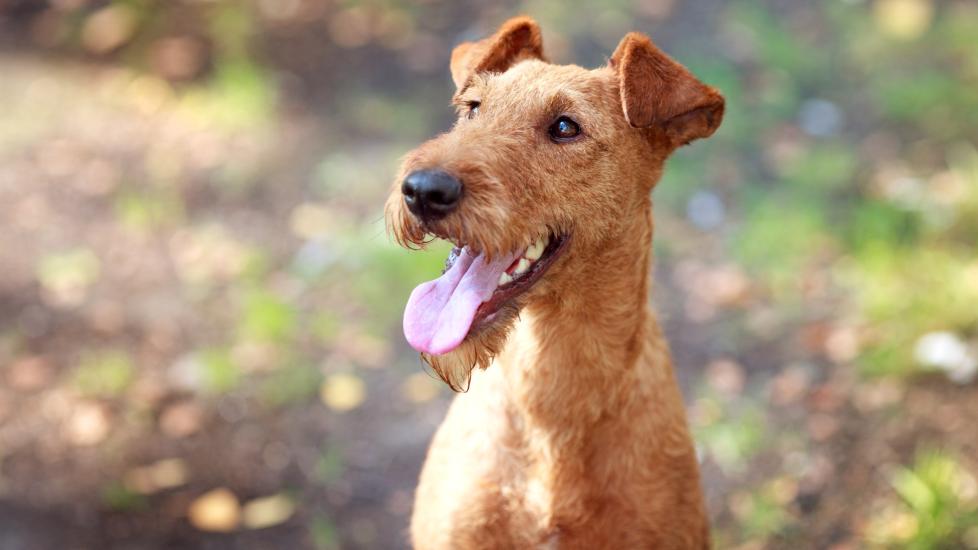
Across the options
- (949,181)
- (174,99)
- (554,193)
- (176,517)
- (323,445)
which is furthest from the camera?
(174,99)

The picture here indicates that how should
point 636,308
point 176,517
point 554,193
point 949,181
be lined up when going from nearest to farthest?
point 554,193 < point 636,308 < point 176,517 < point 949,181

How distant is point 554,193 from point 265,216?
3.20 meters

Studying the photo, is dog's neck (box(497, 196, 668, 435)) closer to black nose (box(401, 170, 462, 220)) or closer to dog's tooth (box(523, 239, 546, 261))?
dog's tooth (box(523, 239, 546, 261))

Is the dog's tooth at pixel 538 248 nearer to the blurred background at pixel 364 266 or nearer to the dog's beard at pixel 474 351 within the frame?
the dog's beard at pixel 474 351

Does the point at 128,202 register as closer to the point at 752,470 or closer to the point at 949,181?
the point at 752,470

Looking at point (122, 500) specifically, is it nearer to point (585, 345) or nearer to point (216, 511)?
point (216, 511)

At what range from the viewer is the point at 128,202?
5227mm

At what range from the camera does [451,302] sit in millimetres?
2367

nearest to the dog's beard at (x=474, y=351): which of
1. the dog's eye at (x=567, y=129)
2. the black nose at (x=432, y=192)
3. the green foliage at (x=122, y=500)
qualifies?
the black nose at (x=432, y=192)

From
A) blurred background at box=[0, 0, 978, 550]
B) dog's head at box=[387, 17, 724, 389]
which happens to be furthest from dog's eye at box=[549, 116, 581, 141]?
blurred background at box=[0, 0, 978, 550]

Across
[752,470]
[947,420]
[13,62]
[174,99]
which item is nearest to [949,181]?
[947,420]

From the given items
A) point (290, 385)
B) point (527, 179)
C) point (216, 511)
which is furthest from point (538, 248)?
point (290, 385)

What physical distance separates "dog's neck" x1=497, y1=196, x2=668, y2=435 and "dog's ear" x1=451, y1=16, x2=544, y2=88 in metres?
0.67

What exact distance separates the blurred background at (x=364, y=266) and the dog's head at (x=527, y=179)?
1639 millimetres
